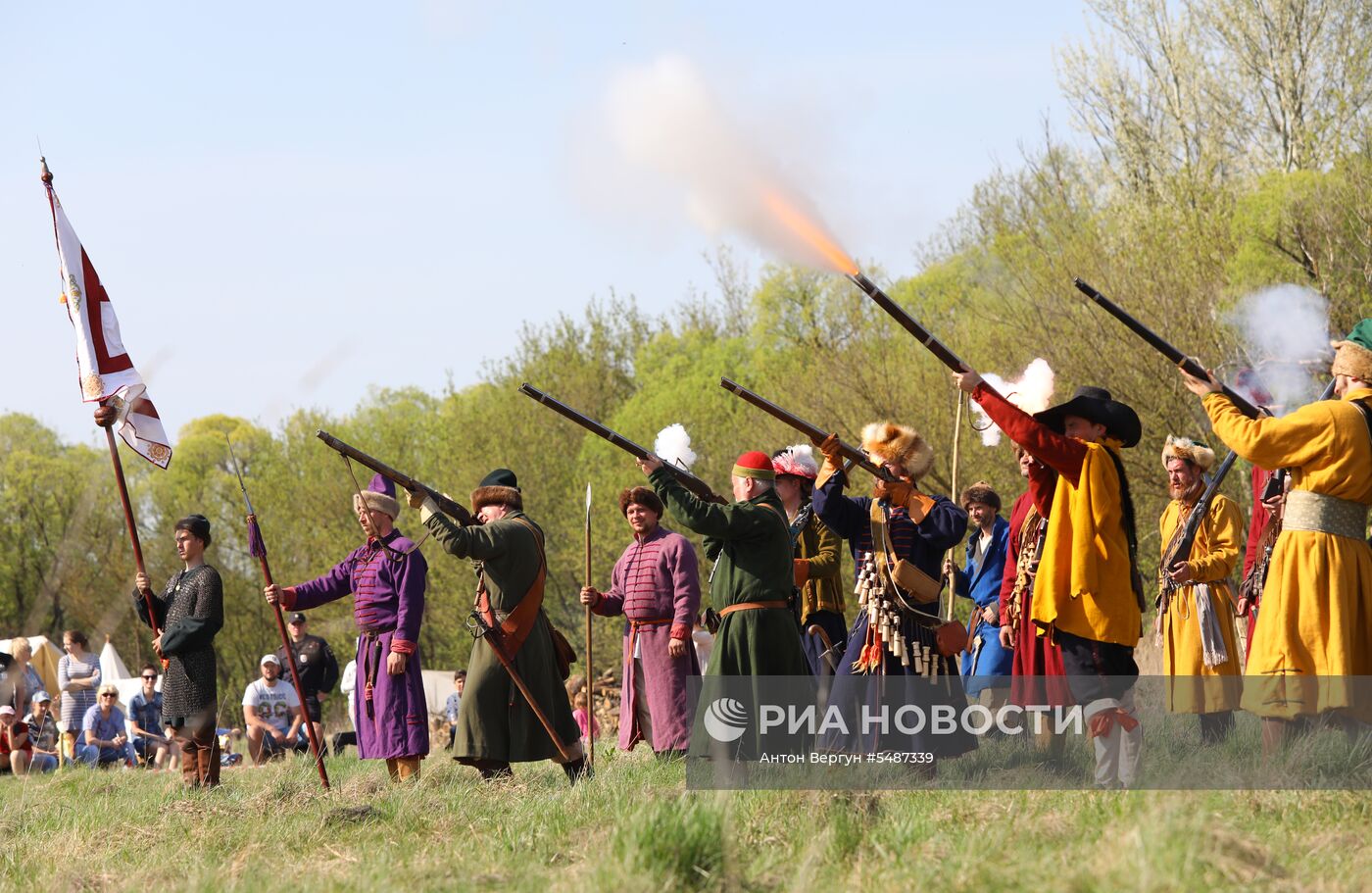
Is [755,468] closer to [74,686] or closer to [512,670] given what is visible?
[512,670]

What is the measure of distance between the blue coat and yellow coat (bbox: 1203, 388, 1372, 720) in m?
3.55

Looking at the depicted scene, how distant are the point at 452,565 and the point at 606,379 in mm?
6406

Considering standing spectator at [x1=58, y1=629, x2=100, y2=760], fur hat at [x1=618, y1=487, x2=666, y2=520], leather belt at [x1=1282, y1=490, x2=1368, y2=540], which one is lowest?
standing spectator at [x1=58, y1=629, x2=100, y2=760]

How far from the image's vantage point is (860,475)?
68.0ft

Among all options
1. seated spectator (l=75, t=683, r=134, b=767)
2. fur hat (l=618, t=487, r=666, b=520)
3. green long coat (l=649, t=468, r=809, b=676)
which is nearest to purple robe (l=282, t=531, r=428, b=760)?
fur hat (l=618, t=487, r=666, b=520)

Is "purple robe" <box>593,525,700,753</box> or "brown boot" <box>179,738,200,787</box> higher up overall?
"purple robe" <box>593,525,700,753</box>

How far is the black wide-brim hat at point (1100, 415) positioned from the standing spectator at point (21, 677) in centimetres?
1187

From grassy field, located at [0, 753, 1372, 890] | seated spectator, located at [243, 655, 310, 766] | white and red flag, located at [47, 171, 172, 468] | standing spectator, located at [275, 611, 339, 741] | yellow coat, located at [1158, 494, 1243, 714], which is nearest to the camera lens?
grassy field, located at [0, 753, 1372, 890]

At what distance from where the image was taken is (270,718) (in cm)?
1534

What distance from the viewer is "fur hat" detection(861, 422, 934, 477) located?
27.2ft

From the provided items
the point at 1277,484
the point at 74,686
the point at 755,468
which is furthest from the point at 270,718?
the point at 1277,484

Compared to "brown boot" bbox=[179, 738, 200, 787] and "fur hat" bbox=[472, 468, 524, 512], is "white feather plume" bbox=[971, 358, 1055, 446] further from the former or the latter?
"brown boot" bbox=[179, 738, 200, 787]

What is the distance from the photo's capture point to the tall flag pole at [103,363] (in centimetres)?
880

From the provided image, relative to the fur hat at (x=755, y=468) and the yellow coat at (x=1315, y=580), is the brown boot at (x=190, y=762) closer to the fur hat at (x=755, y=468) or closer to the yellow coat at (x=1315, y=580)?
the fur hat at (x=755, y=468)
